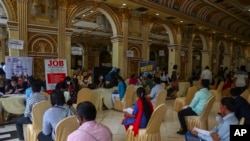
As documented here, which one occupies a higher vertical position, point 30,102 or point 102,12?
point 102,12

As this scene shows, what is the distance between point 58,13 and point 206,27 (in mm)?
9163

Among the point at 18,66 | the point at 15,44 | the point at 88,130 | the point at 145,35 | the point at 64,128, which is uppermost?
A: the point at 145,35

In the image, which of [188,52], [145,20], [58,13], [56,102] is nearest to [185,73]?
[188,52]

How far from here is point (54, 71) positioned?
737cm

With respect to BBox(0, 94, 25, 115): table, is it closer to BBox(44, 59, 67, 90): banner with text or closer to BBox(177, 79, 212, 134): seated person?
BBox(44, 59, 67, 90): banner with text

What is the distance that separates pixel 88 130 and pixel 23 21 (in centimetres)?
645

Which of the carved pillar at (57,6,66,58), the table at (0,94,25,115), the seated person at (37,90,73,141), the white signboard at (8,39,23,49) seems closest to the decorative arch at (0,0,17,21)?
the white signboard at (8,39,23,49)

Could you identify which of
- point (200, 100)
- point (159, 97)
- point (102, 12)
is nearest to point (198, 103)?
point (200, 100)

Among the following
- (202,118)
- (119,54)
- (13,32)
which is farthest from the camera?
(119,54)

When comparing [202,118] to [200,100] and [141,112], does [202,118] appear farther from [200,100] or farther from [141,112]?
[141,112]

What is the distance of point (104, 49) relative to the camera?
23000mm

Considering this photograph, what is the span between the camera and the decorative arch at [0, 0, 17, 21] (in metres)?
6.99

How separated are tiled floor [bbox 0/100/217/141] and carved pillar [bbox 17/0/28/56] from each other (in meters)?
2.99

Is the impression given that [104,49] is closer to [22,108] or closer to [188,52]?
[188,52]
